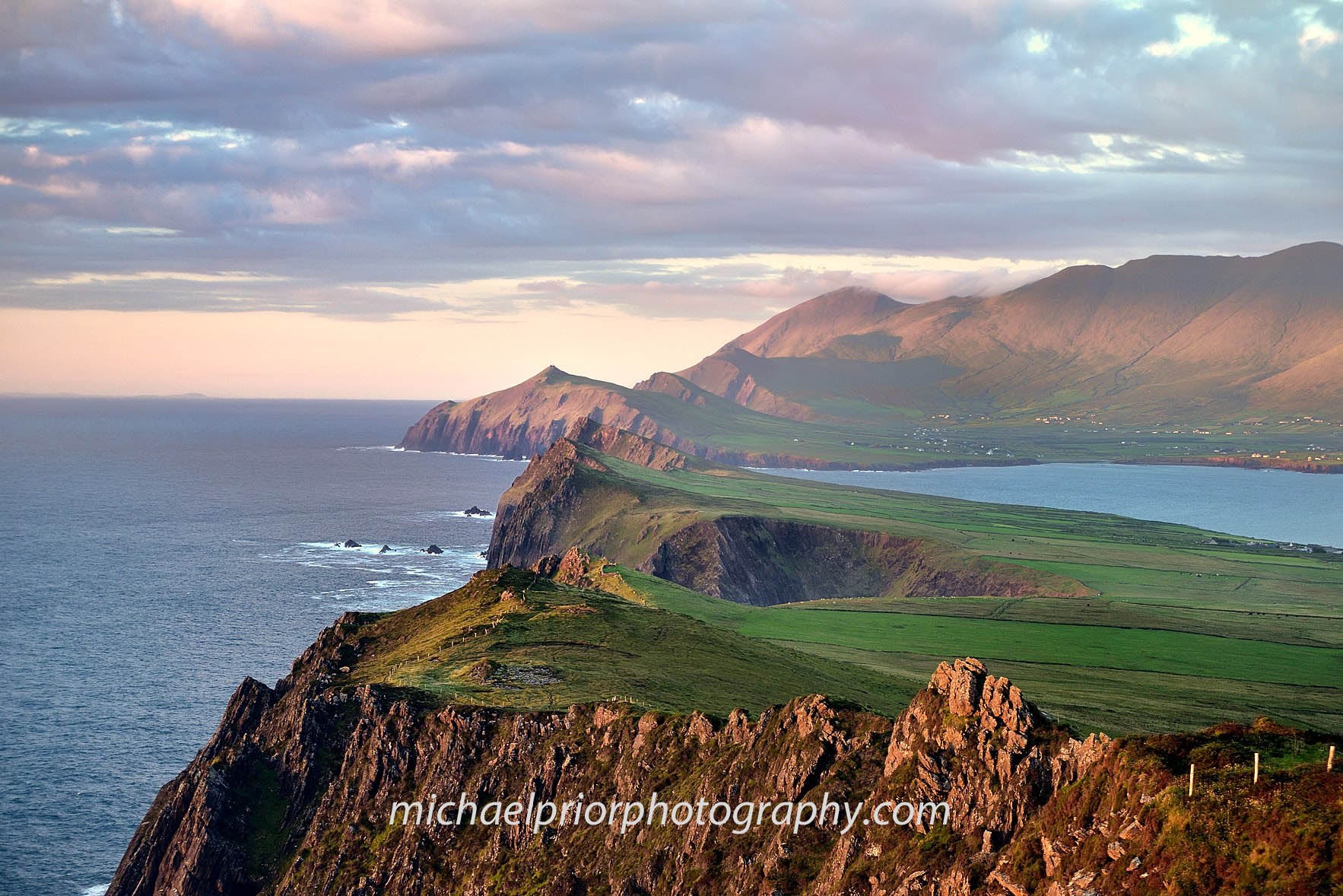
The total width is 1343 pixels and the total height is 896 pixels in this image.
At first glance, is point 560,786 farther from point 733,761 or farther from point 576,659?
point 576,659

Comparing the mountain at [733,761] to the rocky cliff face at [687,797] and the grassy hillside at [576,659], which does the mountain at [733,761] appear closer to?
the rocky cliff face at [687,797]

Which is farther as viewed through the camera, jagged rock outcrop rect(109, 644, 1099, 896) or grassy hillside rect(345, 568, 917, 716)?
grassy hillside rect(345, 568, 917, 716)

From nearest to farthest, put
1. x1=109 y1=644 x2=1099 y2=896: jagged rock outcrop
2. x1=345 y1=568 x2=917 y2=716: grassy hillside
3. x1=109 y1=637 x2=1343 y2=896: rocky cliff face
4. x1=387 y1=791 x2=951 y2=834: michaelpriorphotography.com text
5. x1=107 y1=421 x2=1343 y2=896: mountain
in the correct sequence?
x1=109 y1=637 x2=1343 y2=896: rocky cliff face
x1=107 y1=421 x2=1343 y2=896: mountain
x1=109 y1=644 x2=1099 y2=896: jagged rock outcrop
x1=387 y1=791 x2=951 y2=834: michaelpriorphotography.com text
x1=345 y1=568 x2=917 y2=716: grassy hillside

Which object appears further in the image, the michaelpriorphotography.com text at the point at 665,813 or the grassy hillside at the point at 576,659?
the grassy hillside at the point at 576,659

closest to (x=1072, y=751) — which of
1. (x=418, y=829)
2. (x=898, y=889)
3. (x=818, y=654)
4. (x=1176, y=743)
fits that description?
(x=1176, y=743)

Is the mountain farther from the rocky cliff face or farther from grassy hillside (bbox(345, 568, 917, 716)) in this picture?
grassy hillside (bbox(345, 568, 917, 716))

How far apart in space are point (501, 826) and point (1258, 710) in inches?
3719

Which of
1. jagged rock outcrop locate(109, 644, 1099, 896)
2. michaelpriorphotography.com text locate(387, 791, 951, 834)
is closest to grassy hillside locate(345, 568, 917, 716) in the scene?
jagged rock outcrop locate(109, 644, 1099, 896)

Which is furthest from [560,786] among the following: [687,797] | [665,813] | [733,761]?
[733,761]

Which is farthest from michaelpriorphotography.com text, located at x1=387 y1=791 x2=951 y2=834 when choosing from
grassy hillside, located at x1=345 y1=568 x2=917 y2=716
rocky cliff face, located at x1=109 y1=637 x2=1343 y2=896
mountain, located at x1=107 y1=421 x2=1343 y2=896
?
grassy hillside, located at x1=345 y1=568 x2=917 y2=716

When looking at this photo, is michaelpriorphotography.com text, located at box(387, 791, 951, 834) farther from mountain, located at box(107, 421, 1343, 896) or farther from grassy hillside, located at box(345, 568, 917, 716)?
grassy hillside, located at box(345, 568, 917, 716)

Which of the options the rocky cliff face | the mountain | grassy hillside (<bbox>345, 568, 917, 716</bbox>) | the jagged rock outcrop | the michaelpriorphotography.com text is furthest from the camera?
grassy hillside (<bbox>345, 568, 917, 716</bbox>)

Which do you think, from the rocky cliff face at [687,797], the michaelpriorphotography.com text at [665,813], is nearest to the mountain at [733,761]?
the rocky cliff face at [687,797]

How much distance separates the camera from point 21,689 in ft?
596
